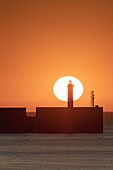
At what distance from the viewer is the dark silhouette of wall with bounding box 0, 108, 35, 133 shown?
1898 inches

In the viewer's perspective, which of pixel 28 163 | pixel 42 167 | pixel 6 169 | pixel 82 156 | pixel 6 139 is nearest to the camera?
pixel 6 169

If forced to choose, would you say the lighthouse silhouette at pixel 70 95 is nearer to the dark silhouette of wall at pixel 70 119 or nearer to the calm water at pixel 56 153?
the dark silhouette of wall at pixel 70 119

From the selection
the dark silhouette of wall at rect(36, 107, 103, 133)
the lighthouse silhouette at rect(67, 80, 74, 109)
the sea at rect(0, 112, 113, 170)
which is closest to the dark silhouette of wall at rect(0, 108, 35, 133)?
the dark silhouette of wall at rect(36, 107, 103, 133)

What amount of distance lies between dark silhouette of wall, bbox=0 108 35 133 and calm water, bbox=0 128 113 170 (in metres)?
0.89

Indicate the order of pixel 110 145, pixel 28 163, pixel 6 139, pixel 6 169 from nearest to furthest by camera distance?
pixel 6 169
pixel 28 163
pixel 110 145
pixel 6 139

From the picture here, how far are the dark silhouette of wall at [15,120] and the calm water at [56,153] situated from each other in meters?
0.89

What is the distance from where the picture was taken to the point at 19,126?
4894 cm

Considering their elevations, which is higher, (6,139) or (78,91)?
(78,91)

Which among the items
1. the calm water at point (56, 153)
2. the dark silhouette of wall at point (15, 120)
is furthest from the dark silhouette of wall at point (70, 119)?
the calm water at point (56, 153)

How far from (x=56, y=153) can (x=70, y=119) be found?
1071 cm

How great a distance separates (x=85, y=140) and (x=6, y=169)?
70.0 ft

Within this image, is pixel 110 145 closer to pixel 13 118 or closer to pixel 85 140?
pixel 85 140

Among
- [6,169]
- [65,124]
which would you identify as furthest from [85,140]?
[6,169]

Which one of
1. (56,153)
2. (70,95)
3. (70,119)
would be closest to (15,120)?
(70,119)
